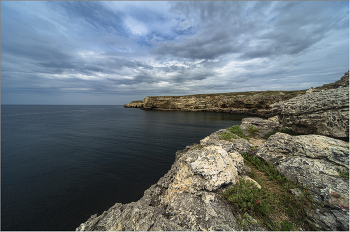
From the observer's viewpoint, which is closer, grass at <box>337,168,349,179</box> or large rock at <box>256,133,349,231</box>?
large rock at <box>256,133,349,231</box>

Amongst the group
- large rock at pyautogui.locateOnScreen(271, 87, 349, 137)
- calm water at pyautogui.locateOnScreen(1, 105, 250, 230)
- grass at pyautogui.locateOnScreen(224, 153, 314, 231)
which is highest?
large rock at pyautogui.locateOnScreen(271, 87, 349, 137)

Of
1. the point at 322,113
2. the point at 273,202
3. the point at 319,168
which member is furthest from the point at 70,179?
the point at 322,113

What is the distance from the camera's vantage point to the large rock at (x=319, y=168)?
4395 millimetres

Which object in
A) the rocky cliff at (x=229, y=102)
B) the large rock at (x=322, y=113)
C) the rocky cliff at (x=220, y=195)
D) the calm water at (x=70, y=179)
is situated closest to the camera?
the rocky cliff at (x=220, y=195)

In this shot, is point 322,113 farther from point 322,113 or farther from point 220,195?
point 220,195

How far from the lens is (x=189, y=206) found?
16.4ft

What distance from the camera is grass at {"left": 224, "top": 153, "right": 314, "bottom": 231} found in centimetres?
446

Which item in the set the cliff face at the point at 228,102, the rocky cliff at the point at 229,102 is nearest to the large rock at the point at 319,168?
the rocky cliff at the point at 229,102

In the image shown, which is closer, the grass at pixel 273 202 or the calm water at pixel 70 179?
the grass at pixel 273 202

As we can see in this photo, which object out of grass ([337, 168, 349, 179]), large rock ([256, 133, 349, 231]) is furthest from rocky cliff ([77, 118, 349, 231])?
grass ([337, 168, 349, 179])

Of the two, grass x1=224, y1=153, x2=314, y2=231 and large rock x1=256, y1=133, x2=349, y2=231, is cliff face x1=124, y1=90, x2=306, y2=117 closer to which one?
large rock x1=256, y1=133, x2=349, y2=231

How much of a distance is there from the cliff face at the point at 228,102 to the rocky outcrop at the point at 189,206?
75.8 metres

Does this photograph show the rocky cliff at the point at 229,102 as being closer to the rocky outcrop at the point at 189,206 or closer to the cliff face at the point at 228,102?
the cliff face at the point at 228,102

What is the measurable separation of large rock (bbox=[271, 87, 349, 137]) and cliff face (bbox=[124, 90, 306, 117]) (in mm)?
64421
